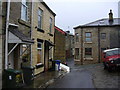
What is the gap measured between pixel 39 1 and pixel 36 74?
600cm

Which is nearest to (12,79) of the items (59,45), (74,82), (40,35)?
(74,82)

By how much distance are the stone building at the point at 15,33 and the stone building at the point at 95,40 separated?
64.5ft

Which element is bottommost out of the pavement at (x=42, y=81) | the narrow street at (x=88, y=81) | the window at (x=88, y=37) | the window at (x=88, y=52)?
the narrow street at (x=88, y=81)

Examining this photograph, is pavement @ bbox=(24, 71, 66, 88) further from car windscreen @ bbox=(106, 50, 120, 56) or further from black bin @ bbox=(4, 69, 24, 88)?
A: car windscreen @ bbox=(106, 50, 120, 56)

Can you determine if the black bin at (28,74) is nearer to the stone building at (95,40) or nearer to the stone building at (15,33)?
the stone building at (15,33)

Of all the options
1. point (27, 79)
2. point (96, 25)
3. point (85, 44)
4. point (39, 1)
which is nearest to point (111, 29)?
point (96, 25)

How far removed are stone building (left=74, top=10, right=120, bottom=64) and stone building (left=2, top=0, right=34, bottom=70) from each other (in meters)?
19.7

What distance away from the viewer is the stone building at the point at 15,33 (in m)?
8.45

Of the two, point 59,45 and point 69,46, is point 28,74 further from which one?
point 69,46

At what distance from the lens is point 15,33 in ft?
29.0

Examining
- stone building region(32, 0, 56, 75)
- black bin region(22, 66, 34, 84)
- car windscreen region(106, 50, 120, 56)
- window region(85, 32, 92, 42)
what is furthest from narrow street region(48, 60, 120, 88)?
window region(85, 32, 92, 42)

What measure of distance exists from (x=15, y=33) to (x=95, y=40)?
23.4m

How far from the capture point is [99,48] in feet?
99.7

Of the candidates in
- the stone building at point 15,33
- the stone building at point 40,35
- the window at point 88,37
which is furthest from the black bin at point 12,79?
the window at point 88,37
